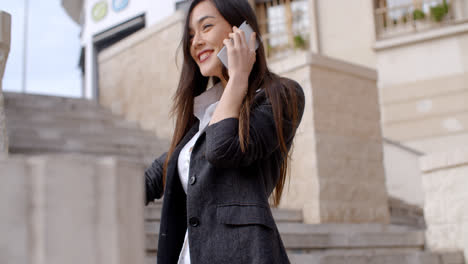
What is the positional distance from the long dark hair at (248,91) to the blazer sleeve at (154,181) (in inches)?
1.0

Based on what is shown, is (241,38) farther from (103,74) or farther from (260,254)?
(103,74)

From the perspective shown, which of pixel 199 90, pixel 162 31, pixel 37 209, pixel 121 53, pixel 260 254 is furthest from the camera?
pixel 121 53

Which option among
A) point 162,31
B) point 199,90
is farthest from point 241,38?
point 162,31

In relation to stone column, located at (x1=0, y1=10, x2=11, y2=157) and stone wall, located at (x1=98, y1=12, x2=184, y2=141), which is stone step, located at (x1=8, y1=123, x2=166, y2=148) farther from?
stone column, located at (x1=0, y1=10, x2=11, y2=157)

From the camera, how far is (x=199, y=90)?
1910 millimetres

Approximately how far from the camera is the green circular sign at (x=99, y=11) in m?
11.1

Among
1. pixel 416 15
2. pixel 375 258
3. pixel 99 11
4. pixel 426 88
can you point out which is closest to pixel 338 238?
pixel 375 258

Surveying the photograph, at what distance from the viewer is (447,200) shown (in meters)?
→ 4.36

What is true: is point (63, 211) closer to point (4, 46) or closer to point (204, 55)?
point (204, 55)

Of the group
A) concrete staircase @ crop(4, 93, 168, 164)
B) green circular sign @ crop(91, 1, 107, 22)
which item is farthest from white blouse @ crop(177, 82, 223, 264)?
green circular sign @ crop(91, 1, 107, 22)

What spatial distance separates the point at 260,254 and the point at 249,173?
231 mm

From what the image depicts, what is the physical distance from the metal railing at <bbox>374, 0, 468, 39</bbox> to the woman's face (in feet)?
29.5

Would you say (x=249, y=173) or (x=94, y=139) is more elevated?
(x=94, y=139)

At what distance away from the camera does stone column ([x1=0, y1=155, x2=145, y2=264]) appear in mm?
712
